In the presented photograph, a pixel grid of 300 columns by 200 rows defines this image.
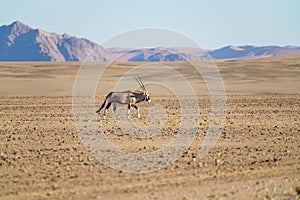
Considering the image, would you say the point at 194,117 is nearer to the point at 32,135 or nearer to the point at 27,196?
the point at 32,135

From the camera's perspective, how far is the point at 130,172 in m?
10.5

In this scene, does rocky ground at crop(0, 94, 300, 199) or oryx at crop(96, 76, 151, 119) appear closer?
rocky ground at crop(0, 94, 300, 199)

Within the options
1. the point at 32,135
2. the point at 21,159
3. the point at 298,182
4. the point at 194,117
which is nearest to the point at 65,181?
the point at 21,159

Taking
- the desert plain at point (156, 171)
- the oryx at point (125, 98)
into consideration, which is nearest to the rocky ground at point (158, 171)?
the desert plain at point (156, 171)

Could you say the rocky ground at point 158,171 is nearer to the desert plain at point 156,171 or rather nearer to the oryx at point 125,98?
the desert plain at point 156,171

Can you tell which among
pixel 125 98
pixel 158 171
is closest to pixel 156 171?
pixel 158 171

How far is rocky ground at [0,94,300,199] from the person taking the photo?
8953mm

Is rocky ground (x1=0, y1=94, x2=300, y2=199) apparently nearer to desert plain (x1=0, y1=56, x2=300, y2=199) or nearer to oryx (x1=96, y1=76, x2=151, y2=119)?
desert plain (x1=0, y1=56, x2=300, y2=199)

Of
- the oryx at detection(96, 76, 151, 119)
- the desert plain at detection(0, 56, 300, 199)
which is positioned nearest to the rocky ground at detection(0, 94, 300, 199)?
the desert plain at detection(0, 56, 300, 199)

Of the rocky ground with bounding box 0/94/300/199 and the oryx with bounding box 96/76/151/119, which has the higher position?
the oryx with bounding box 96/76/151/119

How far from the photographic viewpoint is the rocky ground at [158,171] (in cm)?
895

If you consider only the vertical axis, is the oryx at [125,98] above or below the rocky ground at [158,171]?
above

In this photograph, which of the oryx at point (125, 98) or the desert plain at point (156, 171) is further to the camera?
the oryx at point (125, 98)

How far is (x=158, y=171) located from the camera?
10.5 m
